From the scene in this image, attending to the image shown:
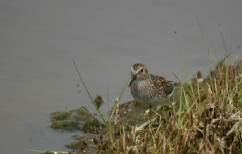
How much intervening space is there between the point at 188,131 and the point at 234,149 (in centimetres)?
61

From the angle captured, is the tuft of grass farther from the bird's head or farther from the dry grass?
the bird's head

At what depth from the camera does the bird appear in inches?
372

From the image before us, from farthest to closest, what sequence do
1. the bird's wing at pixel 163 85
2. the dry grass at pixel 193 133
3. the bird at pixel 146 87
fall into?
the bird's wing at pixel 163 85 < the bird at pixel 146 87 < the dry grass at pixel 193 133

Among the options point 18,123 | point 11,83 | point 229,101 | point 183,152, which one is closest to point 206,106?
point 229,101

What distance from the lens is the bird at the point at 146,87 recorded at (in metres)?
9.44

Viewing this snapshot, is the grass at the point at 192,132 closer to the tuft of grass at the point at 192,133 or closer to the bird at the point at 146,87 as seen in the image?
the tuft of grass at the point at 192,133

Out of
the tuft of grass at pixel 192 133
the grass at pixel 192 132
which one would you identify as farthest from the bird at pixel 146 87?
the tuft of grass at pixel 192 133

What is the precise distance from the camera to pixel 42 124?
9.51 meters

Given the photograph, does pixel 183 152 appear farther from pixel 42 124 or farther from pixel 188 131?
pixel 42 124

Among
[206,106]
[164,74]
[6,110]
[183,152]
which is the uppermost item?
[164,74]

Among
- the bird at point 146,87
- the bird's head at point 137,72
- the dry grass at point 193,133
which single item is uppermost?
the bird's head at point 137,72

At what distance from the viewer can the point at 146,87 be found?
9.50m

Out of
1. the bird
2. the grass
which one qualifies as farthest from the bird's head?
the grass

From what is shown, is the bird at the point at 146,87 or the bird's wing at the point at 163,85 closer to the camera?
the bird at the point at 146,87
